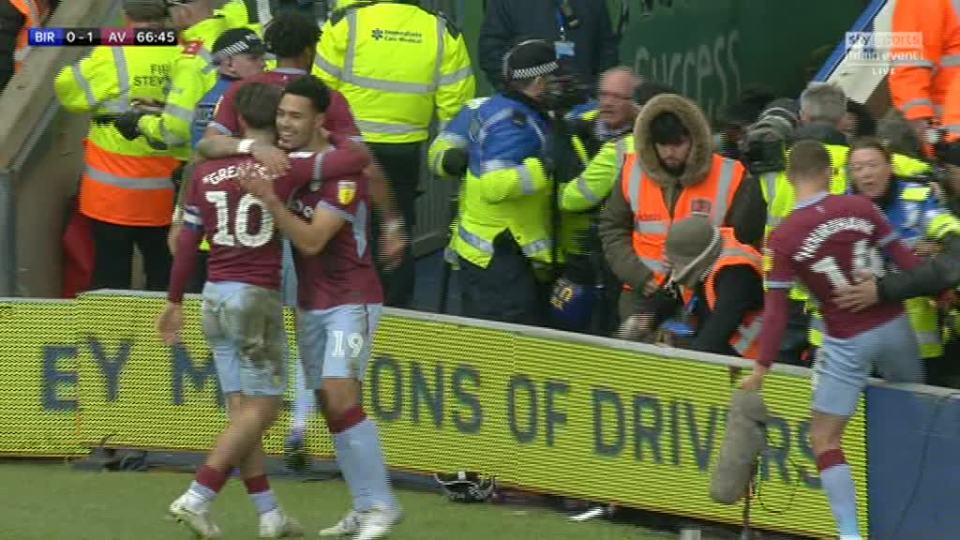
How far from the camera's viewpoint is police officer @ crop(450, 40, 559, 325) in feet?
37.9

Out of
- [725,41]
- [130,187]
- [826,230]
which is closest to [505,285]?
[130,187]

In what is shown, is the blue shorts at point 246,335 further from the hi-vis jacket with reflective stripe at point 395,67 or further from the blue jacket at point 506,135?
the hi-vis jacket with reflective stripe at point 395,67

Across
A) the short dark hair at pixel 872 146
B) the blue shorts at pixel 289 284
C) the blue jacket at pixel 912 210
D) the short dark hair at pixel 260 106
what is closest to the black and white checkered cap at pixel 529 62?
the blue shorts at pixel 289 284

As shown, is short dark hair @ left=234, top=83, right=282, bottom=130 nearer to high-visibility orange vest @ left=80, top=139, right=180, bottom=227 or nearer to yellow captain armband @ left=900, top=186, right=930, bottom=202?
yellow captain armband @ left=900, top=186, right=930, bottom=202

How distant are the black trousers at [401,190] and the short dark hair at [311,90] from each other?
2727 mm

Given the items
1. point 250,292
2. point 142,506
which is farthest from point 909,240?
point 142,506

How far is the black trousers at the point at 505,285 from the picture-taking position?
461 inches

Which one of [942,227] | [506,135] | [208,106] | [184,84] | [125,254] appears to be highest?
[184,84]

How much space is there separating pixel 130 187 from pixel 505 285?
2.51m

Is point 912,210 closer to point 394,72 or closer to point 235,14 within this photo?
point 394,72

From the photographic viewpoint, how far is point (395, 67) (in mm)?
12359

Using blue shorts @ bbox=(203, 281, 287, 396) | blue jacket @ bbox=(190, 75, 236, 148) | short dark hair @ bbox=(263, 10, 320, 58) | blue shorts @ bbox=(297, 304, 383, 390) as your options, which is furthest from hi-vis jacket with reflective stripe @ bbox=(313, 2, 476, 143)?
blue shorts @ bbox=(203, 281, 287, 396)

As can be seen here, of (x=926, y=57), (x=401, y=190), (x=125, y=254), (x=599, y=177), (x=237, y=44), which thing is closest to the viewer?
(x=599, y=177)

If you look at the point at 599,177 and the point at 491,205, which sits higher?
the point at 599,177
